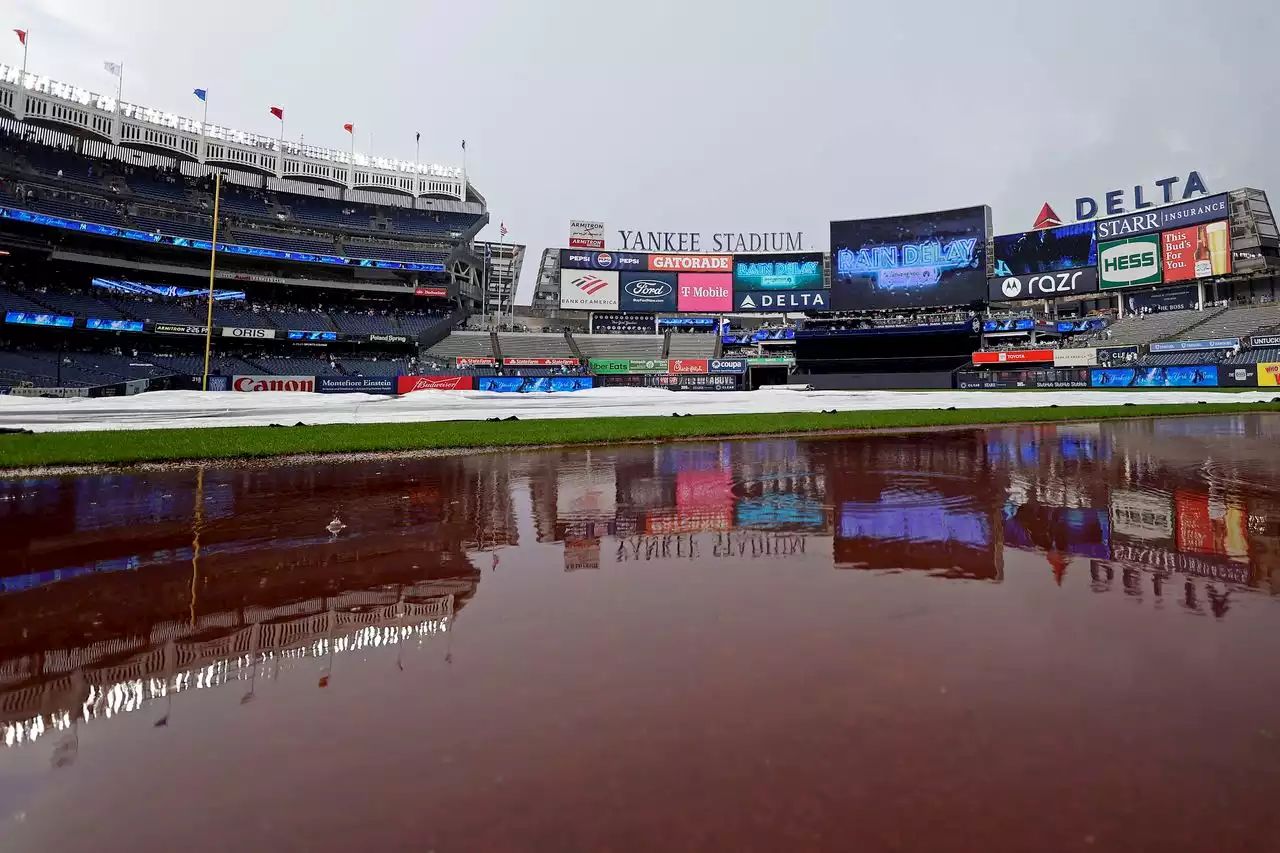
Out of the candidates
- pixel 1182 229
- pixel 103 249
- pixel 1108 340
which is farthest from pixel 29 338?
pixel 1182 229

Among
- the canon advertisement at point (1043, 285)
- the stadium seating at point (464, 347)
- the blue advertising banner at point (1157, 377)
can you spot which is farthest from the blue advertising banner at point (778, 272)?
the stadium seating at point (464, 347)

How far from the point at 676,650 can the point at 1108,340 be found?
6137cm

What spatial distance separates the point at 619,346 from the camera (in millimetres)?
61594

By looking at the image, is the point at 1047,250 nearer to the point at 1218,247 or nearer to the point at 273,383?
the point at 1218,247

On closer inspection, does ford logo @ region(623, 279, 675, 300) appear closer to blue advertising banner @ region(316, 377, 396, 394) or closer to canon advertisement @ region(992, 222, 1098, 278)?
blue advertising banner @ region(316, 377, 396, 394)

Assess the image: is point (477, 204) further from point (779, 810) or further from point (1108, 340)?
point (779, 810)

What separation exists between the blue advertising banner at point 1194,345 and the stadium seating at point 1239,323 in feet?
3.11

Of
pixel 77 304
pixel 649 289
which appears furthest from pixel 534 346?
pixel 77 304

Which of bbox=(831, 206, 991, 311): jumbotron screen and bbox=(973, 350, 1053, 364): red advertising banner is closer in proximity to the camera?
bbox=(973, 350, 1053, 364): red advertising banner

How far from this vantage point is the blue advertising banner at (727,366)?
58.5 metres

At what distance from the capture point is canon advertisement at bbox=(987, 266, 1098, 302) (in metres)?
52.8

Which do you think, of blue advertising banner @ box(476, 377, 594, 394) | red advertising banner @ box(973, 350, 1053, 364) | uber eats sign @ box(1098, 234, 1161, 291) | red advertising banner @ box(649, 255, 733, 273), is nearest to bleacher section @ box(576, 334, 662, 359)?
blue advertising banner @ box(476, 377, 594, 394)

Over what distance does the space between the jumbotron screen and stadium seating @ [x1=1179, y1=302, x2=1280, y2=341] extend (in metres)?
15.2

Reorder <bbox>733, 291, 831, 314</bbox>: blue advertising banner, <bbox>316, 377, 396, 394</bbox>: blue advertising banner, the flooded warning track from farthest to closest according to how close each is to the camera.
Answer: <bbox>733, 291, 831, 314</bbox>: blue advertising banner → <bbox>316, 377, 396, 394</bbox>: blue advertising banner → the flooded warning track
